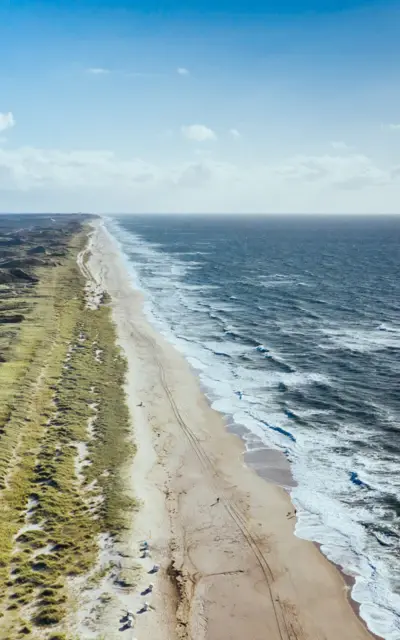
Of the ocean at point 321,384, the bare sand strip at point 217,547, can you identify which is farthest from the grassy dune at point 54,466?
the ocean at point 321,384

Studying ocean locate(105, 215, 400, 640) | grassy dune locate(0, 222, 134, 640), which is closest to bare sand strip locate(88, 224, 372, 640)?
ocean locate(105, 215, 400, 640)

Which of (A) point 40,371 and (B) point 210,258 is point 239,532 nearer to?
(A) point 40,371

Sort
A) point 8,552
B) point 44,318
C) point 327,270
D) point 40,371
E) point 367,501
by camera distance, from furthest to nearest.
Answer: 1. point 327,270
2. point 44,318
3. point 40,371
4. point 367,501
5. point 8,552

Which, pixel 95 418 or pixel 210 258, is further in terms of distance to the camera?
pixel 210 258

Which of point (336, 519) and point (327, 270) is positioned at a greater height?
point (327, 270)

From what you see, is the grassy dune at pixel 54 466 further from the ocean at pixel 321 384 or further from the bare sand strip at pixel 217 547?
the ocean at pixel 321 384

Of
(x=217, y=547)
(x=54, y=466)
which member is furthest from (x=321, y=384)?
(x=54, y=466)

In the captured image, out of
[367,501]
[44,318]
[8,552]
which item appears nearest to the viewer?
[8,552]

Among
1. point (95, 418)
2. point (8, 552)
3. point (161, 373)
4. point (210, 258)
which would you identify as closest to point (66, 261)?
point (210, 258)
